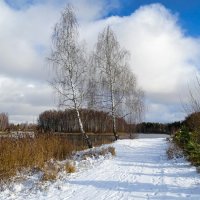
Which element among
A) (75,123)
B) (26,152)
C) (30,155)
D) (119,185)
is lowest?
(119,185)

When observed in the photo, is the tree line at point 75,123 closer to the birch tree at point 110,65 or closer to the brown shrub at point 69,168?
the birch tree at point 110,65

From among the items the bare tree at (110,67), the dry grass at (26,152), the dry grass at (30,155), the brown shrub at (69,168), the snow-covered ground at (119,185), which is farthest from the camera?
the bare tree at (110,67)

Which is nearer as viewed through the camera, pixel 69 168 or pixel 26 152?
pixel 69 168

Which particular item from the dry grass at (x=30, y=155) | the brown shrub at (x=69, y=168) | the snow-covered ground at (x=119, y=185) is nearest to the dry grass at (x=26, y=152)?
the dry grass at (x=30, y=155)

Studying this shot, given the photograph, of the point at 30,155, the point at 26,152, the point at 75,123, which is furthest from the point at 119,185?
the point at 75,123

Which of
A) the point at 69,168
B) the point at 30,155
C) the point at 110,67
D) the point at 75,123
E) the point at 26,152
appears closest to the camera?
the point at 69,168

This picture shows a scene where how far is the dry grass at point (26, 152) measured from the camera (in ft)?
37.0

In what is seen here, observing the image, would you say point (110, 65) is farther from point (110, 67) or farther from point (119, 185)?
point (119, 185)

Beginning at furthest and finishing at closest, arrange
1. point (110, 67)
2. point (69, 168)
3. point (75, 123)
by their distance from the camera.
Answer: point (75, 123) < point (110, 67) < point (69, 168)

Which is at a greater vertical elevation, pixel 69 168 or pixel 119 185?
pixel 69 168

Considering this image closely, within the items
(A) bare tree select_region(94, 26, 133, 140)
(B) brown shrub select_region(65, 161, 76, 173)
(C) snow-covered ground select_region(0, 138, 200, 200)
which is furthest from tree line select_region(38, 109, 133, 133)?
(B) brown shrub select_region(65, 161, 76, 173)

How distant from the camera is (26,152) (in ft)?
42.7

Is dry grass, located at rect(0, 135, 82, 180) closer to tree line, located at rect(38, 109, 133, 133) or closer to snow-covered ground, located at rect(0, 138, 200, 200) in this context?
snow-covered ground, located at rect(0, 138, 200, 200)

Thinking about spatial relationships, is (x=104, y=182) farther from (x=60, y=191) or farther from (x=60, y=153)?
(x=60, y=153)
